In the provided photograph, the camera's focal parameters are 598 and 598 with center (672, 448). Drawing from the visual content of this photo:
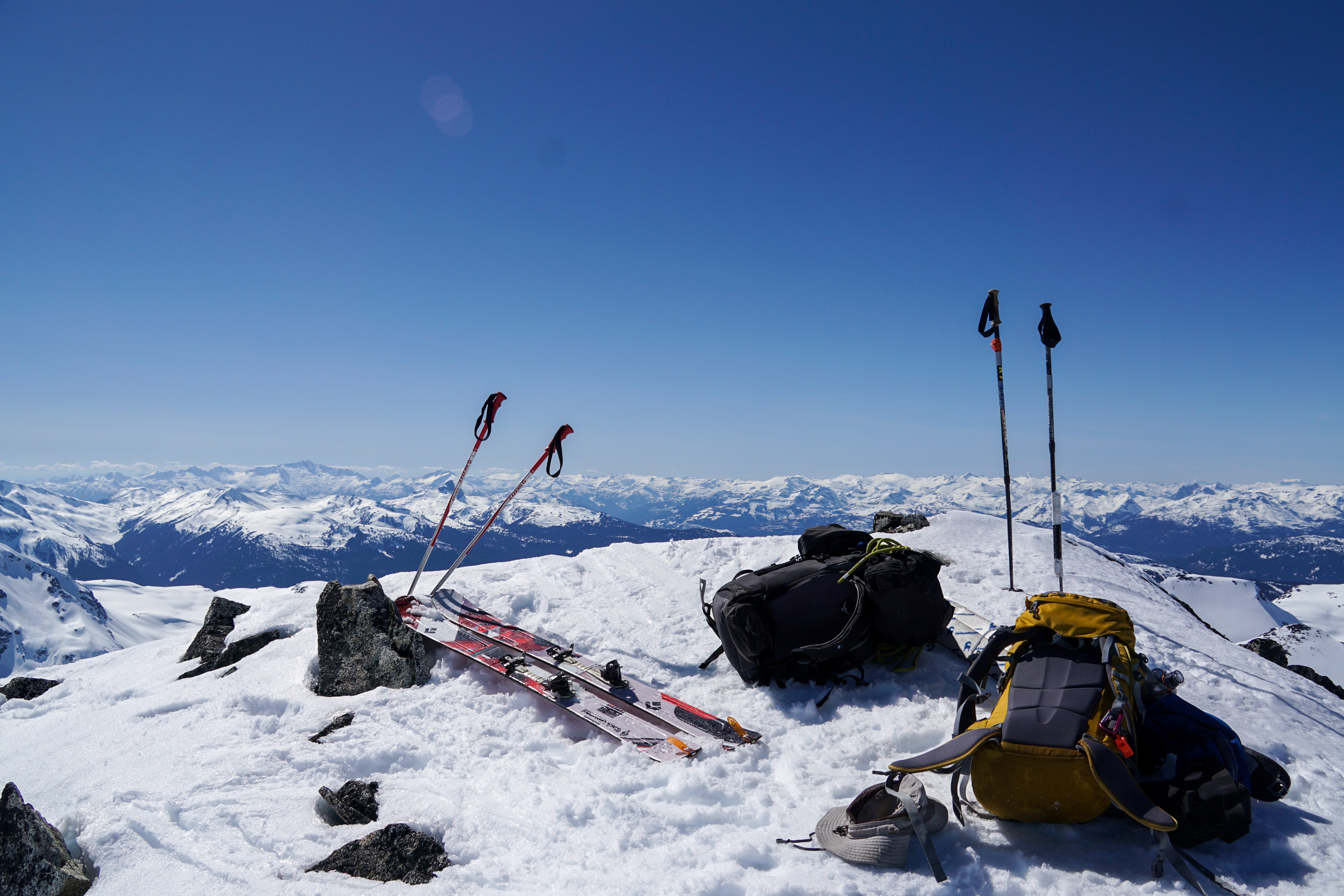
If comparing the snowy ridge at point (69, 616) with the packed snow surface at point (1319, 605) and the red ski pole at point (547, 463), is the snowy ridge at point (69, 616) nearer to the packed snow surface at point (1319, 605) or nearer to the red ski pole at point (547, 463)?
the red ski pole at point (547, 463)

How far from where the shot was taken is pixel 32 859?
13.0ft

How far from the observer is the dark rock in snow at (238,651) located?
34.2ft

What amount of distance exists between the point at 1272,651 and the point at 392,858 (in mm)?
15600

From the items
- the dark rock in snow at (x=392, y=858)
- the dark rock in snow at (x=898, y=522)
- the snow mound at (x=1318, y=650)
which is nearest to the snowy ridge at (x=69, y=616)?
the dark rock in snow at (x=898, y=522)

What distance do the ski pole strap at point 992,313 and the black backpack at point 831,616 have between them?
4.68m

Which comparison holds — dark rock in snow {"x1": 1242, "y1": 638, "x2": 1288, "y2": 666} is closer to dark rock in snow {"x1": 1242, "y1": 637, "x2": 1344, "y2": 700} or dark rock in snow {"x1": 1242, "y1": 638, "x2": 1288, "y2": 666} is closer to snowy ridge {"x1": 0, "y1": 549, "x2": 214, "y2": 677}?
dark rock in snow {"x1": 1242, "y1": 637, "x2": 1344, "y2": 700}

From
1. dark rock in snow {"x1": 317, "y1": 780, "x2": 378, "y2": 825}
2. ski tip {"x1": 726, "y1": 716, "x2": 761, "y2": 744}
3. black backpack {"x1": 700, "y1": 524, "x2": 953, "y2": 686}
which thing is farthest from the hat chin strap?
dark rock in snow {"x1": 317, "y1": 780, "x2": 378, "y2": 825}

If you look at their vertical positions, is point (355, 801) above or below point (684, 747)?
below

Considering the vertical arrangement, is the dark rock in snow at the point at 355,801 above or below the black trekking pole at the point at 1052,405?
below

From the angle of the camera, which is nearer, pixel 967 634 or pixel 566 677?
pixel 566 677

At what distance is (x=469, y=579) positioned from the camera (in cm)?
1172

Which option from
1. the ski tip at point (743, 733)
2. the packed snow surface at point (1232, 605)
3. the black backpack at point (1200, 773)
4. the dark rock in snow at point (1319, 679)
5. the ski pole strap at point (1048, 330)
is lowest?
the packed snow surface at point (1232, 605)

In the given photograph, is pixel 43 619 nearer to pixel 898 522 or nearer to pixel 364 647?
pixel 364 647

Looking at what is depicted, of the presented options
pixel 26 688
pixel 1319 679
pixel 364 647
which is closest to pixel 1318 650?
pixel 1319 679
